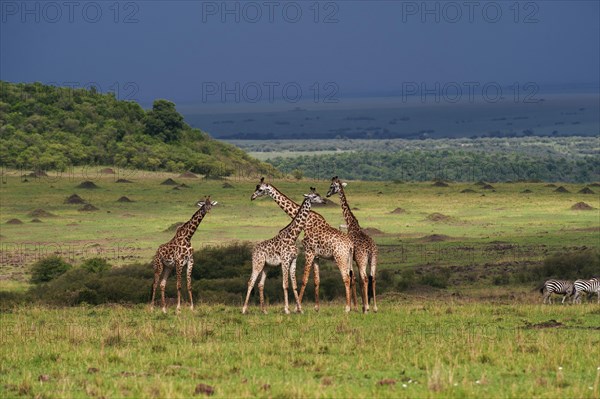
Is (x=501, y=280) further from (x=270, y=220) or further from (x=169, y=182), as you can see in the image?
(x=169, y=182)

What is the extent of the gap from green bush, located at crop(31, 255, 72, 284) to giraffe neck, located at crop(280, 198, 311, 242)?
16.6m

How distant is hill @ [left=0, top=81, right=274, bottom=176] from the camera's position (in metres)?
91.8

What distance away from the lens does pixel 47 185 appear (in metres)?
73.9

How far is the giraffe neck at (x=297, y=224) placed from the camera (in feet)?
70.2

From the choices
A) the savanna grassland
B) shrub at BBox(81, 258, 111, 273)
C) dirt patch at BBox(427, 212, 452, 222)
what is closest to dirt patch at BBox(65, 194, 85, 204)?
dirt patch at BBox(427, 212, 452, 222)

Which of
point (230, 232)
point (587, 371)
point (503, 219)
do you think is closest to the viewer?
point (587, 371)

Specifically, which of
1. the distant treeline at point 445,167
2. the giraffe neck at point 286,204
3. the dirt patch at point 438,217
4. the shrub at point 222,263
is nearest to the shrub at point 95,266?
the shrub at point 222,263

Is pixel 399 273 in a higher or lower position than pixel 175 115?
lower

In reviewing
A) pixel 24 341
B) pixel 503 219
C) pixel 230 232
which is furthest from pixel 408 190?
pixel 24 341

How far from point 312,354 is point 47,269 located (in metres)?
22.3

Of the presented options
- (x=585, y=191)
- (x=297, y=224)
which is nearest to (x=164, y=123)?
(x=585, y=191)

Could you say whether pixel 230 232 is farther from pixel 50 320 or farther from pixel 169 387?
pixel 169 387

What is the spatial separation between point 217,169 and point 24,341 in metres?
77.2

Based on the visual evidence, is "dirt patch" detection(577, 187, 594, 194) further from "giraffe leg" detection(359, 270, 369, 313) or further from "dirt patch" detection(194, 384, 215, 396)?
"dirt patch" detection(194, 384, 215, 396)
